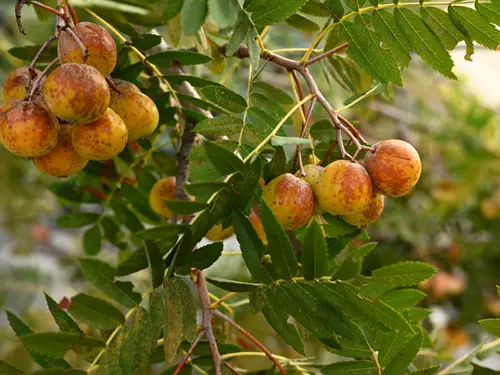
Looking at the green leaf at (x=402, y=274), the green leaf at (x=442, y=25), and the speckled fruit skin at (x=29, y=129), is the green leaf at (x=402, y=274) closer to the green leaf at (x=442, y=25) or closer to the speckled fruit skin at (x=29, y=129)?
the green leaf at (x=442, y=25)

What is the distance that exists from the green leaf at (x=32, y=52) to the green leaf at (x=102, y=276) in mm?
318

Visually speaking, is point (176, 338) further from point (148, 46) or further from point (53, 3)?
point (53, 3)

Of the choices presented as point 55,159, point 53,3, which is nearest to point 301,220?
point 55,159

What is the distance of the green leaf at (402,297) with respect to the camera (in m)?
0.83

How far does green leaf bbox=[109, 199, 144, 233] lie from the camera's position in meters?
1.06

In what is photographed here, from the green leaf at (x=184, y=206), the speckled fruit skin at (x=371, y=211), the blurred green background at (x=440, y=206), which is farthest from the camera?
the blurred green background at (x=440, y=206)

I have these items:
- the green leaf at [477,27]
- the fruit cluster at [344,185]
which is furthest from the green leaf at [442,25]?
the fruit cluster at [344,185]

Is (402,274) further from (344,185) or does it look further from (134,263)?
(134,263)

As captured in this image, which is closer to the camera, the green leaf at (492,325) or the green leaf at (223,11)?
the green leaf at (223,11)

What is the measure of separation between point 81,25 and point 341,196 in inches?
14.1

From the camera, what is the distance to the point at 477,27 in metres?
0.74

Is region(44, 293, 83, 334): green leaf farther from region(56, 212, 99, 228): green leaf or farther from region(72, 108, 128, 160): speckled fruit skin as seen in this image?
region(56, 212, 99, 228): green leaf

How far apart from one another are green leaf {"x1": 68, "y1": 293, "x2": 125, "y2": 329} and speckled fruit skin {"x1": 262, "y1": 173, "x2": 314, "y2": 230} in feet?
0.72

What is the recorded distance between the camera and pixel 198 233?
67 centimetres
